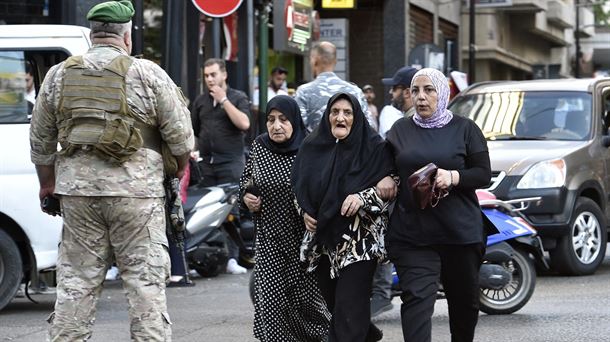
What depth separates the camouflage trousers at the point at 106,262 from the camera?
21.5 feet

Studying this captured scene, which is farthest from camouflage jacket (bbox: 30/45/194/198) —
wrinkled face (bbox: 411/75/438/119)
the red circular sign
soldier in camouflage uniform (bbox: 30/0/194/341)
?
the red circular sign

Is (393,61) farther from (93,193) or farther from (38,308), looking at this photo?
(93,193)

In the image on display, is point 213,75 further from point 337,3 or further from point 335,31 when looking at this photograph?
point 337,3

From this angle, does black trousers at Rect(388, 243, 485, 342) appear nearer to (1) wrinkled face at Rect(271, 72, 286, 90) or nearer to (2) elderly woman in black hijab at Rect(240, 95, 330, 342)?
(2) elderly woman in black hijab at Rect(240, 95, 330, 342)

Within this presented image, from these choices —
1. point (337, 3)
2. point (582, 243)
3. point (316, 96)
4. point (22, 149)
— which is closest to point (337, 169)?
point (316, 96)

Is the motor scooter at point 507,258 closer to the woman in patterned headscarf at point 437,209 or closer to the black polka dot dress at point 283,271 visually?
the black polka dot dress at point 283,271

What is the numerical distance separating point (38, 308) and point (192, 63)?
809 centimetres

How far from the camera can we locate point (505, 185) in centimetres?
1288

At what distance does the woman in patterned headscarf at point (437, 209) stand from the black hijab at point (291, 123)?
69 cm

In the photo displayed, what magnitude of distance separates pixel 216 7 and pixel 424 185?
8312mm

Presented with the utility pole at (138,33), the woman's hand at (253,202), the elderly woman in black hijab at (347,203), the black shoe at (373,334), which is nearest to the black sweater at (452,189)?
the elderly woman in black hijab at (347,203)

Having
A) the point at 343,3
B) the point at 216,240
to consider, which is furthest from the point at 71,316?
the point at 343,3

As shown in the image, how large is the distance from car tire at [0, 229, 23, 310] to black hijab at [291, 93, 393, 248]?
3717 mm

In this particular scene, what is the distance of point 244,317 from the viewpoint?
1033 cm
